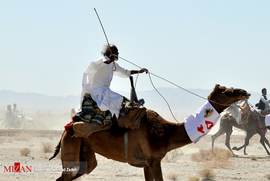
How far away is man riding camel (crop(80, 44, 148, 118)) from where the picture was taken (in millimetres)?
8133

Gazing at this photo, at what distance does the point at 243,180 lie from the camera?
12969 millimetres

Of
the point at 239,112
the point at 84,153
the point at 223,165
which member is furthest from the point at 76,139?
the point at 239,112

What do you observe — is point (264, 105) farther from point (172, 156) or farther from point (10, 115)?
point (10, 115)

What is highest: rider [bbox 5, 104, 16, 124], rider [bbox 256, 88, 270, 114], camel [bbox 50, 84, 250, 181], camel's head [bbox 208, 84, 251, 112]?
rider [bbox 5, 104, 16, 124]

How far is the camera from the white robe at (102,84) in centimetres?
813

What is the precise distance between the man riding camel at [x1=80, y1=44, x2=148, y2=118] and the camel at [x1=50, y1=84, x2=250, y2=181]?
54 cm

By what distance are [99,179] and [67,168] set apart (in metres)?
4.70

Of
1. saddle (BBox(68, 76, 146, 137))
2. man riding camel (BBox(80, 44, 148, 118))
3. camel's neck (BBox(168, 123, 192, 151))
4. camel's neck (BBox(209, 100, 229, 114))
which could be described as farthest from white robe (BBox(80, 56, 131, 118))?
camel's neck (BBox(209, 100, 229, 114))

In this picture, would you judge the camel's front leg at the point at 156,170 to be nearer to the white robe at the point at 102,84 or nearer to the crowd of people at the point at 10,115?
the white robe at the point at 102,84

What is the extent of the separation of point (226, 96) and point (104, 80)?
240 cm

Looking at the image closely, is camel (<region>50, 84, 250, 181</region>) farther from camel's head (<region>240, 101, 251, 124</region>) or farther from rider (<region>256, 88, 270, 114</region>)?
rider (<region>256, 88, 270, 114</region>)

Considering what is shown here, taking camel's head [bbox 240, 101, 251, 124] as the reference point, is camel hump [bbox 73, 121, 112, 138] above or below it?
below

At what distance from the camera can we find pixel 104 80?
8.37 meters

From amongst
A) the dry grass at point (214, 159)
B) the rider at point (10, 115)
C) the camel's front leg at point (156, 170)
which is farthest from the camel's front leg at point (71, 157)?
the rider at point (10, 115)
